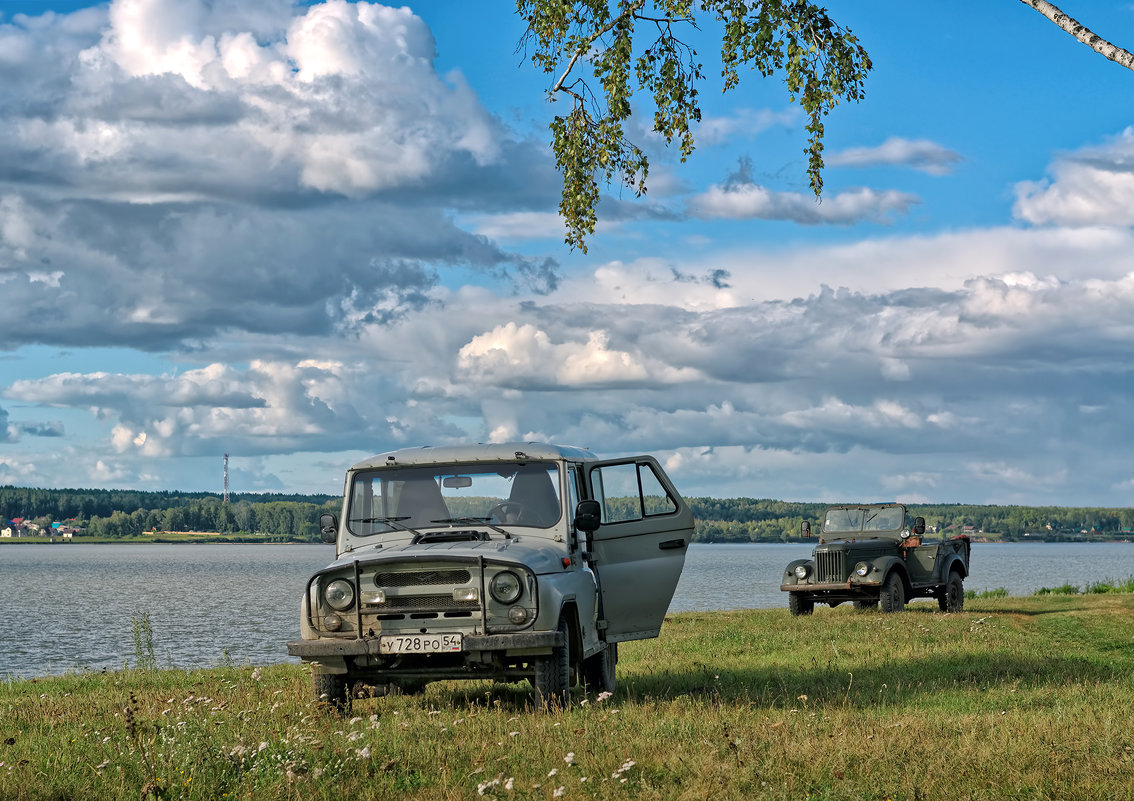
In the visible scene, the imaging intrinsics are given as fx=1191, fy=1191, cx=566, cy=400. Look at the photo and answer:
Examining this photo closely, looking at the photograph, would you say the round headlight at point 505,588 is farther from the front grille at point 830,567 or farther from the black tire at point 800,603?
the black tire at point 800,603

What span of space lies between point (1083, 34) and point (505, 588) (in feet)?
23.9

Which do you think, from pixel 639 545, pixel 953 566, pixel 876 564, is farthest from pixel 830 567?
pixel 639 545

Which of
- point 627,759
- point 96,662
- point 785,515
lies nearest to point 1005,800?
point 627,759

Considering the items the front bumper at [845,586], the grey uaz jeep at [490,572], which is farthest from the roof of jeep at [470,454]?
Answer: the front bumper at [845,586]

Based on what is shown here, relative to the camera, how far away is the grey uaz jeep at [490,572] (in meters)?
9.38

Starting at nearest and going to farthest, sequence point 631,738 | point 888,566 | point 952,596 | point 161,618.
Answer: point 631,738, point 888,566, point 952,596, point 161,618

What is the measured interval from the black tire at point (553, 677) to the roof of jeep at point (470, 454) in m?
1.78

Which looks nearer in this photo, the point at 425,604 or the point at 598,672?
the point at 425,604

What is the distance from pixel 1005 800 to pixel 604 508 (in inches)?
214

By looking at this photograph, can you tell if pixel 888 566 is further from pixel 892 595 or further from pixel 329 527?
pixel 329 527

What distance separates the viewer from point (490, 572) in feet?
30.8

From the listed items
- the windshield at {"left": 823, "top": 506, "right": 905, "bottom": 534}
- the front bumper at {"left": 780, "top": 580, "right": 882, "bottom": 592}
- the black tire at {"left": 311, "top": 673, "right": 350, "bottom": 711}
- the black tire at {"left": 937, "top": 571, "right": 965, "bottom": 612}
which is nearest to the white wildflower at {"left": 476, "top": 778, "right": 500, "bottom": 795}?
the black tire at {"left": 311, "top": 673, "right": 350, "bottom": 711}

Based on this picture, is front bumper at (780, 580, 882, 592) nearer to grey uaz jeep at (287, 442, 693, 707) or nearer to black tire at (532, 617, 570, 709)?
grey uaz jeep at (287, 442, 693, 707)

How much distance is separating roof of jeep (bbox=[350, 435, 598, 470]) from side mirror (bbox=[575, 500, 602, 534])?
62 cm
